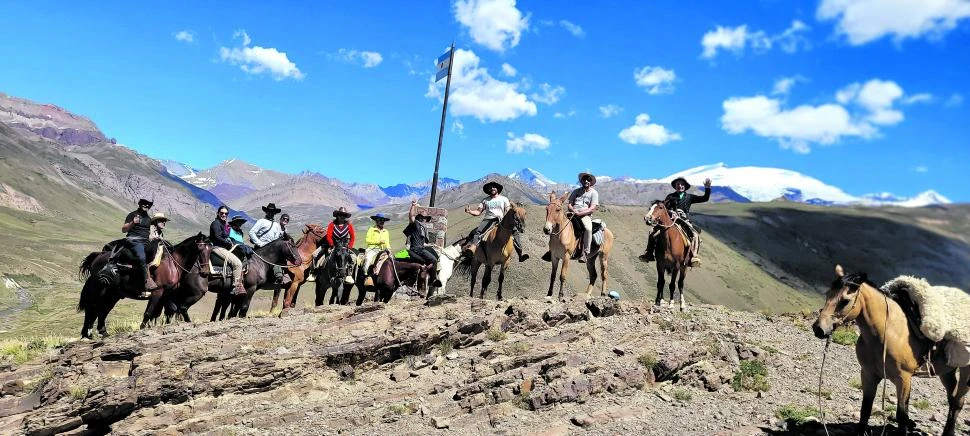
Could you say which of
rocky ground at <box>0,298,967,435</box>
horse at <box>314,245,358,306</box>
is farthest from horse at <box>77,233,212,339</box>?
horse at <box>314,245,358,306</box>

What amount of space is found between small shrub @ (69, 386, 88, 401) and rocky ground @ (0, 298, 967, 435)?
25 mm

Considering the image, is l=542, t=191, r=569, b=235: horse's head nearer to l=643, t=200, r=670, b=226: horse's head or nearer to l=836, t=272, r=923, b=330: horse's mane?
l=643, t=200, r=670, b=226: horse's head

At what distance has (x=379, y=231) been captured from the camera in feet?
67.6

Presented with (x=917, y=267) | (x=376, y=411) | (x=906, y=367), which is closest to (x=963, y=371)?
(x=906, y=367)

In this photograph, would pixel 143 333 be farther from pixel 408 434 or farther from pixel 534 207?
pixel 534 207

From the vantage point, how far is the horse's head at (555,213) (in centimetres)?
1619

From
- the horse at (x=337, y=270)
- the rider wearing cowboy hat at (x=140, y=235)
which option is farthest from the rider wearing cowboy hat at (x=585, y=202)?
the rider wearing cowboy hat at (x=140, y=235)

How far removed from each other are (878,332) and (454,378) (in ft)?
25.0

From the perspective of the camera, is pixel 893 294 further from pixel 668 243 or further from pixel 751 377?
pixel 668 243

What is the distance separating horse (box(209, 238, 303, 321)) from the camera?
18.2 meters

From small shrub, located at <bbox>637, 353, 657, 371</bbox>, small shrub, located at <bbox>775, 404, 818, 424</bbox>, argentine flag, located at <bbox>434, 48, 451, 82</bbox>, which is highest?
argentine flag, located at <bbox>434, 48, 451, 82</bbox>

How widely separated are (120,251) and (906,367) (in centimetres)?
1809

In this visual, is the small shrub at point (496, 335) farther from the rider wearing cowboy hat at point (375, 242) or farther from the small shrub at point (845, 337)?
the small shrub at point (845, 337)

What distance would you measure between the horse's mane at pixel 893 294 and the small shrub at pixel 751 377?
323 centimetres
